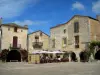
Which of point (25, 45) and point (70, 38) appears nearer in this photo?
point (70, 38)

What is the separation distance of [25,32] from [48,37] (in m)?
5.42

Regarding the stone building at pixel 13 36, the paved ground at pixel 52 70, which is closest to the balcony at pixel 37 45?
the stone building at pixel 13 36

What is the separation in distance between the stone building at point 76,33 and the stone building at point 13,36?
22.5 ft

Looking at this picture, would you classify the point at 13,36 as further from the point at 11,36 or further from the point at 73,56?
the point at 73,56

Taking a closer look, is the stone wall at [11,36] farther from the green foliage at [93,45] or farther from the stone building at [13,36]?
the green foliage at [93,45]

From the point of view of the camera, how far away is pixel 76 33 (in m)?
41.7

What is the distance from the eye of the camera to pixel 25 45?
1921 inches

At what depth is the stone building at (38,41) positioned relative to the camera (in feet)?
161

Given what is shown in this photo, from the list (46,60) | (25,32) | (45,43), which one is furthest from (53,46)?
(46,60)

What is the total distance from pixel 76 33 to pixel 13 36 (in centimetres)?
1364

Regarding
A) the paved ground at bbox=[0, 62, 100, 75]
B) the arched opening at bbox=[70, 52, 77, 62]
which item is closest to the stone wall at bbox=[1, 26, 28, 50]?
the arched opening at bbox=[70, 52, 77, 62]

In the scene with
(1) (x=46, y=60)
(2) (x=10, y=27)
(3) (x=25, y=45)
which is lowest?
(1) (x=46, y=60)

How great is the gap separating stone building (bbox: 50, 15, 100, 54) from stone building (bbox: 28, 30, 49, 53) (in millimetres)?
3823

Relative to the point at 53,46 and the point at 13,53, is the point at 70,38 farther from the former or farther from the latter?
the point at 13,53
